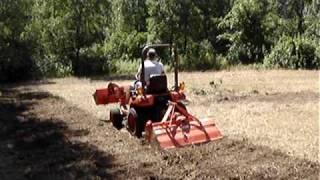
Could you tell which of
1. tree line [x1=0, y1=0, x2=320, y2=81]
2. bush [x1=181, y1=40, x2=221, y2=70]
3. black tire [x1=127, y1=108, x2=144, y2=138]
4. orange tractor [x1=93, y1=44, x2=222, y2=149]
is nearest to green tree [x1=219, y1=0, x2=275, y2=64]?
tree line [x1=0, y1=0, x2=320, y2=81]

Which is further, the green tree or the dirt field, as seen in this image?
the green tree

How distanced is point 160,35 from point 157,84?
23072mm

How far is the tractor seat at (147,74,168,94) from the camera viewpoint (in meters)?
10.5

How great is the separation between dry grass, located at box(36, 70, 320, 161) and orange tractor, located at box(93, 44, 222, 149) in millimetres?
976

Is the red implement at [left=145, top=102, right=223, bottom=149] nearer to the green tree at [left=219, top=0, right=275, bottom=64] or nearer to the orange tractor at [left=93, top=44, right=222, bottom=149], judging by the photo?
the orange tractor at [left=93, top=44, right=222, bottom=149]

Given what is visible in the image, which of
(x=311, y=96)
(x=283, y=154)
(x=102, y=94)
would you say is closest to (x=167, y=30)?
(x=311, y=96)

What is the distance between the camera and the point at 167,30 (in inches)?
1313

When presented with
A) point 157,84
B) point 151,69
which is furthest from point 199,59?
point 157,84

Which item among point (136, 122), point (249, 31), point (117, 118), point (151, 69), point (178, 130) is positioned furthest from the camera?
point (249, 31)

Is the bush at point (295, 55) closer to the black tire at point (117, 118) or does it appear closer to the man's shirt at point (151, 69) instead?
the black tire at point (117, 118)

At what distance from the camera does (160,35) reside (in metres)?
33.4

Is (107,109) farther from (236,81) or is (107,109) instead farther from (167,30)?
(167,30)

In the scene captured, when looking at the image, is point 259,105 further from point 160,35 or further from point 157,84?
point 160,35

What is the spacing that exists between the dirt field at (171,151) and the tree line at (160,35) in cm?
997
